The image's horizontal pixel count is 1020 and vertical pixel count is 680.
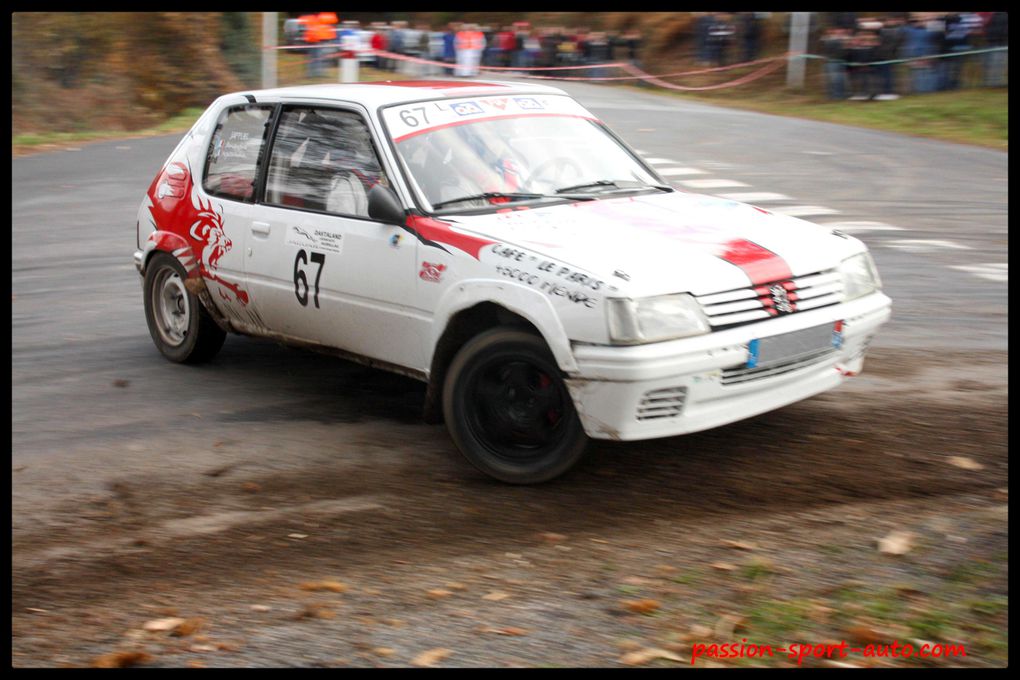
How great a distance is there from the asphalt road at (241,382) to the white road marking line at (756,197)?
0.18 meters

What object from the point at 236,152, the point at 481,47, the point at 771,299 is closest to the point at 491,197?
the point at 771,299

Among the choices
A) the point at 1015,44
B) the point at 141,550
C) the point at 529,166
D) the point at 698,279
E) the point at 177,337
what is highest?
the point at 1015,44

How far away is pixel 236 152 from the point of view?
282 inches

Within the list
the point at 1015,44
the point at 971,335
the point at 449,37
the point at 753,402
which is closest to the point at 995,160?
the point at 1015,44

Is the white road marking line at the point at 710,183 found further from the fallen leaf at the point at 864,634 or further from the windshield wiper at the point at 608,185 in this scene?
the fallen leaf at the point at 864,634

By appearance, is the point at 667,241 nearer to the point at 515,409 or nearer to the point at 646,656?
the point at 515,409

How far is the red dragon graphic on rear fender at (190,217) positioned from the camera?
7109mm

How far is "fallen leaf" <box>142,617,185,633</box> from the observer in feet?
14.0

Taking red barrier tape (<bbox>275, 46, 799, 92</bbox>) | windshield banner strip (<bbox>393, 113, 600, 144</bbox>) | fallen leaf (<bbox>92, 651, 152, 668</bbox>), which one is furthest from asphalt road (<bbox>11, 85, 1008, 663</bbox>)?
red barrier tape (<bbox>275, 46, 799, 92</bbox>)

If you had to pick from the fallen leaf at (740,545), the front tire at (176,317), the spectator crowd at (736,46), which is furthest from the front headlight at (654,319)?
the spectator crowd at (736,46)

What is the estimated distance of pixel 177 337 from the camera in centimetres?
798

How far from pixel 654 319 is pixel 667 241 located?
23.8 inches

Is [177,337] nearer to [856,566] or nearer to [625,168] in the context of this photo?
[625,168]

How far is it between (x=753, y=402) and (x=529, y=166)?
6.03ft
